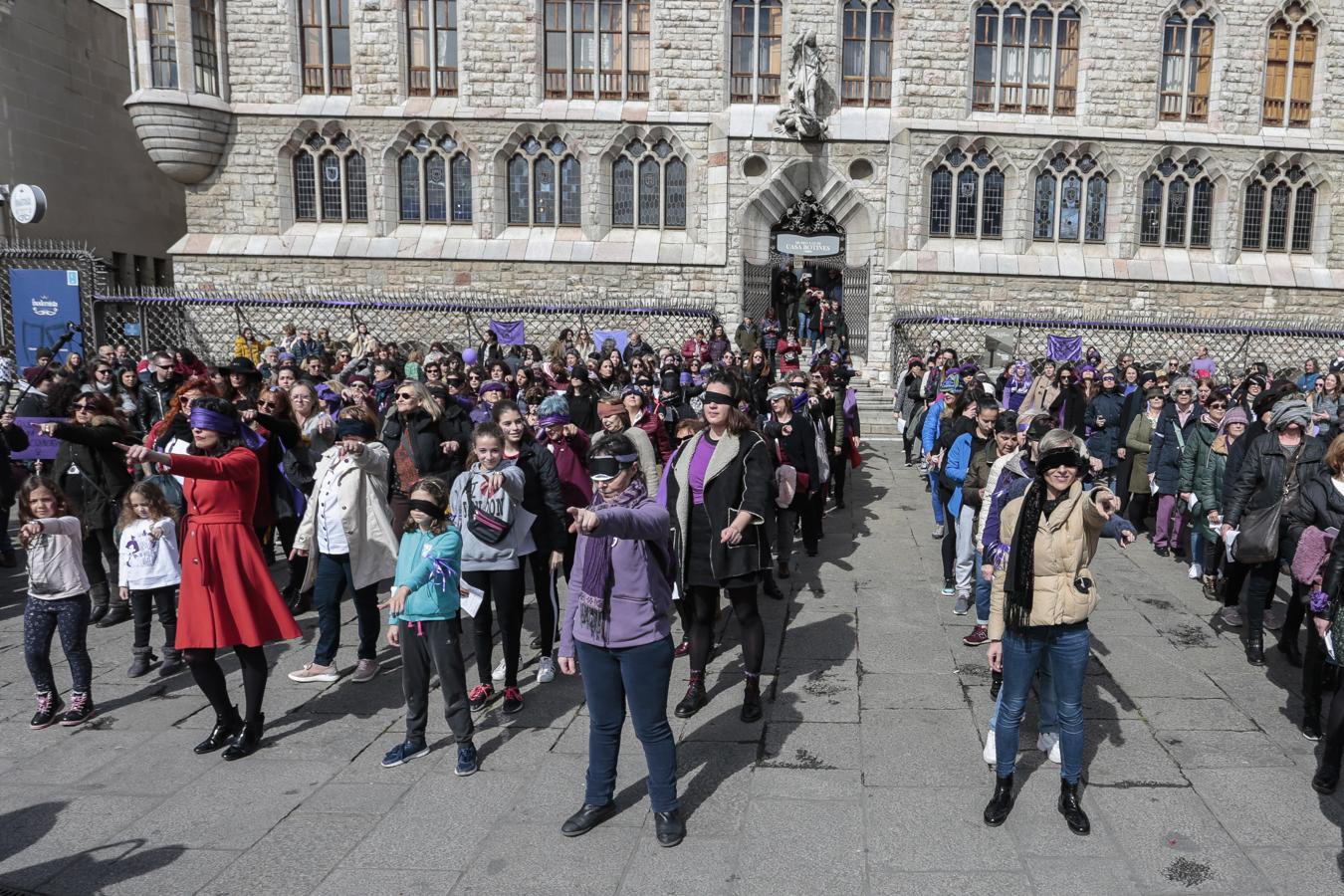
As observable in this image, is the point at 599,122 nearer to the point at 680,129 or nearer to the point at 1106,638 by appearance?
the point at 680,129

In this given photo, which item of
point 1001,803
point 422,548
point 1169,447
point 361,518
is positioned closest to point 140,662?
point 361,518

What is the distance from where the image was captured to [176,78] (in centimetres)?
2008

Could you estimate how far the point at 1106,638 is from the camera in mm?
6652

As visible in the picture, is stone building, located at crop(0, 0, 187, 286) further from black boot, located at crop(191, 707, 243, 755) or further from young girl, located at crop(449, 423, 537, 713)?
young girl, located at crop(449, 423, 537, 713)

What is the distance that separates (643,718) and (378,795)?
4.90ft

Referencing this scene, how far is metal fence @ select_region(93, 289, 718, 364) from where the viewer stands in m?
19.3

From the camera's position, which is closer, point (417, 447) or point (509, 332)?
point (417, 447)

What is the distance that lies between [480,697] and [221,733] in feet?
4.56

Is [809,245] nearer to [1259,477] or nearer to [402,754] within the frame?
[1259,477]

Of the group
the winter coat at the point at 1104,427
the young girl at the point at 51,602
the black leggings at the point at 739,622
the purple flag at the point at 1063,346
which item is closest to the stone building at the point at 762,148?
the purple flag at the point at 1063,346

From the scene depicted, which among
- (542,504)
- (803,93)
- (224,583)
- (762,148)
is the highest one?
(803,93)

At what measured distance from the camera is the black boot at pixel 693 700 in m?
5.38

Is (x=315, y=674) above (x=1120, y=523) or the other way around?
the other way around

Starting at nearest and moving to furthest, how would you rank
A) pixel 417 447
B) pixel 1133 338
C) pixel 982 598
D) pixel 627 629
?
pixel 627 629 → pixel 982 598 → pixel 417 447 → pixel 1133 338
